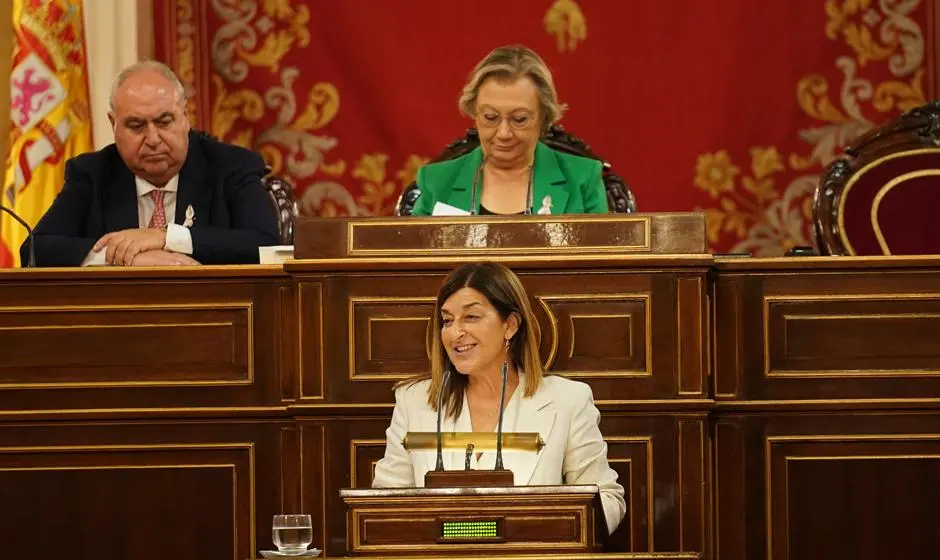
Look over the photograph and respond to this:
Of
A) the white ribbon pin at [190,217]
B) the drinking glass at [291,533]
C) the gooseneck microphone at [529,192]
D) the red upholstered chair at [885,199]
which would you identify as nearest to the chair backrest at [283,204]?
the white ribbon pin at [190,217]

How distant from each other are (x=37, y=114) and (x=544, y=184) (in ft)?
6.04

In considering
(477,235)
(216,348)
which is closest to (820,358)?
(477,235)

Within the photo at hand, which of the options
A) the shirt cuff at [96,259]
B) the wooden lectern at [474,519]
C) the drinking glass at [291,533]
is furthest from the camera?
the shirt cuff at [96,259]

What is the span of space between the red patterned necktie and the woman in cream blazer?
1.24 metres

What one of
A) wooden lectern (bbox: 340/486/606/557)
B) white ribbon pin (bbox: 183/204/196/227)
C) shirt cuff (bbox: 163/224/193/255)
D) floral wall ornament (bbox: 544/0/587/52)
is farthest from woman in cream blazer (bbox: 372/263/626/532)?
floral wall ornament (bbox: 544/0/587/52)

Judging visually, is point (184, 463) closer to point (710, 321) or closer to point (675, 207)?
point (710, 321)

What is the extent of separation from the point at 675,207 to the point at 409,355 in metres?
2.13

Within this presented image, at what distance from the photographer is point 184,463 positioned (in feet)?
14.0

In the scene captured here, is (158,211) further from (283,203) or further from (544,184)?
(544,184)

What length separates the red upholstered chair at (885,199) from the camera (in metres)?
4.98

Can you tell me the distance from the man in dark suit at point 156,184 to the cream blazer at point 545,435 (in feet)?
3.35

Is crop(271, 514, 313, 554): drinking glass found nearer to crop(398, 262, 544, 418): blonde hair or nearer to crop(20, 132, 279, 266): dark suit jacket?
crop(398, 262, 544, 418): blonde hair

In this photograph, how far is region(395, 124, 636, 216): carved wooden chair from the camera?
5105 mm

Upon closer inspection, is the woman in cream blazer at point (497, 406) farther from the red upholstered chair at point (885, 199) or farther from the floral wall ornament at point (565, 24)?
the floral wall ornament at point (565, 24)
